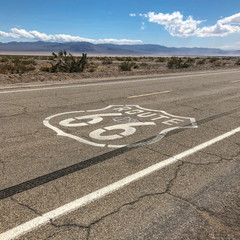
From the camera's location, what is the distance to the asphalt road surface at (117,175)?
8.67 feet

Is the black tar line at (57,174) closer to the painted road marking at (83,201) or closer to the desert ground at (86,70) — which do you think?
the painted road marking at (83,201)

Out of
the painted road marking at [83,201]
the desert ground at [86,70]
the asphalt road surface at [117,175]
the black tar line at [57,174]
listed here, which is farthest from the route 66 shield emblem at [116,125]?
the desert ground at [86,70]

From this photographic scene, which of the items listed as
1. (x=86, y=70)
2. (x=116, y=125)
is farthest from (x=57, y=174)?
(x=86, y=70)

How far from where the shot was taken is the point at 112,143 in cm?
475

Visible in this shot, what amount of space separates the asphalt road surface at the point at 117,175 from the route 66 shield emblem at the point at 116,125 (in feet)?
0.07

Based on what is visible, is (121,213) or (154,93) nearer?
(121,213)

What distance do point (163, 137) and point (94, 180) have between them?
7.30 feet

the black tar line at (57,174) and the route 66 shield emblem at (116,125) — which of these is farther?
the route 66 shield emblem at (116,125)

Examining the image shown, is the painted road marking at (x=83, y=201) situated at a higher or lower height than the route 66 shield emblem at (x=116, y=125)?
lower

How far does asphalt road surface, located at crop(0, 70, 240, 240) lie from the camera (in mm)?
2643

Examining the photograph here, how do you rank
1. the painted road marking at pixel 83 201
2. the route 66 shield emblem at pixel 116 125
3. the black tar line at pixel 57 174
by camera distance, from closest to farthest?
the painted road marking at pixel 83 201
the black tar line at pixel 57 174
the route 66 shield emblem at pixel 116 125

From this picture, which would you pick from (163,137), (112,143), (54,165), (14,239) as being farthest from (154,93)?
(14,239)

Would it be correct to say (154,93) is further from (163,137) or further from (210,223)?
(210,223)

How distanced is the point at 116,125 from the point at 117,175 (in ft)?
7.61
